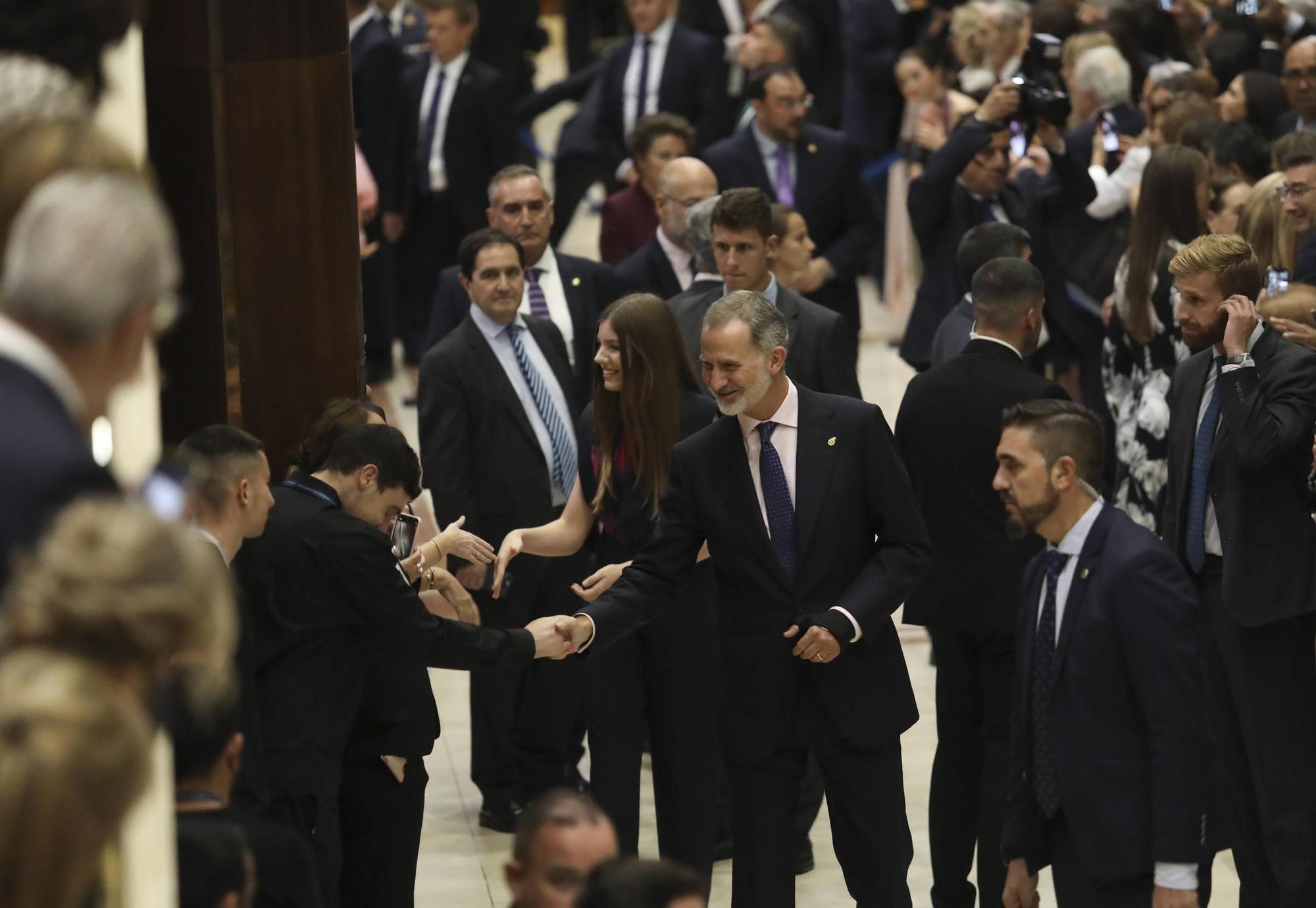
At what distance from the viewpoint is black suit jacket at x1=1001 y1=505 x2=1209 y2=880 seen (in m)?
4.55

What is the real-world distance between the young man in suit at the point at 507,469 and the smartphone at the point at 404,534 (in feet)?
3.53

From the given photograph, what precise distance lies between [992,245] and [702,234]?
1016 mm

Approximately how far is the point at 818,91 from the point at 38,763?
13.8 m

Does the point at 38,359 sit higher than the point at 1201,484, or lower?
higher

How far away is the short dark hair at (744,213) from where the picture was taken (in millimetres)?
6898

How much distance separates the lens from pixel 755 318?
528 cm

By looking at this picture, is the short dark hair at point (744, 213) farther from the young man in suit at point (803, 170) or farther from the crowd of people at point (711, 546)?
the young man in suit at point (803, 170)

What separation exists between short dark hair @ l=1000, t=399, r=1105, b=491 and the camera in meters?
3.81

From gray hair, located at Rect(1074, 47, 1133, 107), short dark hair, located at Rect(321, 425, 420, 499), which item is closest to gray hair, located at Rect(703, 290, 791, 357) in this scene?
short dark hair, located at Rect(321, 425, 420, 499)

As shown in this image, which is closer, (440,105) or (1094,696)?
(1094,696)

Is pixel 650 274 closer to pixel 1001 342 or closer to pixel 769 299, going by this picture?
pixel 769 299

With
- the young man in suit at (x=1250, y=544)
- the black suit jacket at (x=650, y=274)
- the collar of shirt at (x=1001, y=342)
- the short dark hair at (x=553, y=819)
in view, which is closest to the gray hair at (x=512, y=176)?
the black suit jacket at (x=650, y=274)

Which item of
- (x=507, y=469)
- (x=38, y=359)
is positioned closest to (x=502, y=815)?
(x=507, y=469)

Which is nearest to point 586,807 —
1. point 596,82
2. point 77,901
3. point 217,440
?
point 217,440
